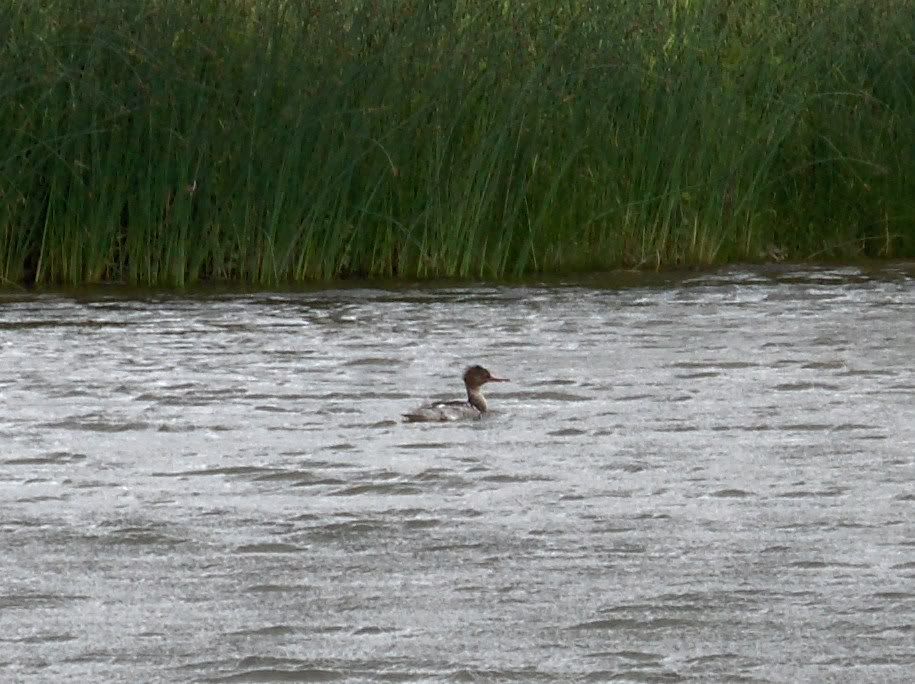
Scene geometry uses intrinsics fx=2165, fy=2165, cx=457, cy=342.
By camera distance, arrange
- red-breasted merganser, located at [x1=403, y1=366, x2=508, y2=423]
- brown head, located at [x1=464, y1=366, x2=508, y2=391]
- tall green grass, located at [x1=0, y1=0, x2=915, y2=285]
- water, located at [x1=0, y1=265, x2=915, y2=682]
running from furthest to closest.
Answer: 1. tall green grass, located at [x1=0, y1=0, x2=915, y2=285]
2. brown head, located at [x1=464, y1=366, x2=508, y2=391]
3. red-breasted merganser, located at [x1=403, y1=366, x2=508, y2=423]
4. water, located at [x1=0, y1=265, x2=915, y2=682]

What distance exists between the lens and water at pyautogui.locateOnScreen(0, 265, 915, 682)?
4953mm

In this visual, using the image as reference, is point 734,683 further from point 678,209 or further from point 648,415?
point 678,209

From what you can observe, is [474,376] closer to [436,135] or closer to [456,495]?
[456,495]

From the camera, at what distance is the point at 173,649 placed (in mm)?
4902

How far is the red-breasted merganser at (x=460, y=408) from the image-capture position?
809 cm

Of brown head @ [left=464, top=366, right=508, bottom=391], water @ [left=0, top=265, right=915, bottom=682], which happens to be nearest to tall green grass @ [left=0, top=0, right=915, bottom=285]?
water @ [left=0, top=265, right=915, bottom=682]

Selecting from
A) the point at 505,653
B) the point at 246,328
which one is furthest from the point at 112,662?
the point at 246,328

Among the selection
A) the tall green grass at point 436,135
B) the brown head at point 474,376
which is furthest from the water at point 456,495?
the tall green grass at point 436,135

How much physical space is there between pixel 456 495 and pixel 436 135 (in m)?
5.81

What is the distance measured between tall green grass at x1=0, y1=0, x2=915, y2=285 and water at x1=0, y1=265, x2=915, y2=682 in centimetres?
85

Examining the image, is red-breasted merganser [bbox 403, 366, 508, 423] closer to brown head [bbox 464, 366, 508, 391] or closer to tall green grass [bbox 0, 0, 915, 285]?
brown head [bbox 464, 366, 508, 391]

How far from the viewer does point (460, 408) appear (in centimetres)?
814

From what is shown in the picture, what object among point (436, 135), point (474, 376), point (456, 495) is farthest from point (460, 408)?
point (436, 135)

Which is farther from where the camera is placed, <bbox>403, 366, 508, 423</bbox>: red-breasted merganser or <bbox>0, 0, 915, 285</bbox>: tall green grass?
<bbox>0, 0, 915, 285</bbox>: tall green grass
